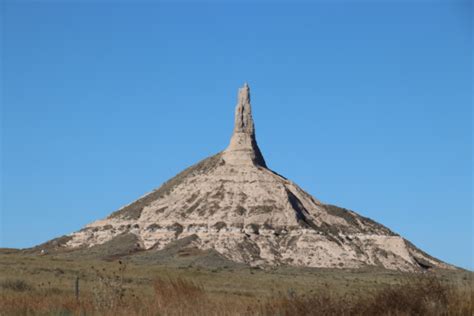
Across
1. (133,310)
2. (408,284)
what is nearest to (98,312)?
(133,310)

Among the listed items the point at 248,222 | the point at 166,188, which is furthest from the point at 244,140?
the point at 248,222

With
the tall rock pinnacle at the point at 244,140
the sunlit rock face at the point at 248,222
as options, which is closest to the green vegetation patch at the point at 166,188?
the sunlit rock face at the point at 248,222

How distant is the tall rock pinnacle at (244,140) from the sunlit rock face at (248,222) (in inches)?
6.8

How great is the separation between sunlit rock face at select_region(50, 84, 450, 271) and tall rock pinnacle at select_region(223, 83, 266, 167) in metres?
0.17

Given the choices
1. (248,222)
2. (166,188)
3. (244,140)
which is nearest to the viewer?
(248,222)

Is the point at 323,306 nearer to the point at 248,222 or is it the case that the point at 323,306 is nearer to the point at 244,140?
the point at 248,222

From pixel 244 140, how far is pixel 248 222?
19.9 m

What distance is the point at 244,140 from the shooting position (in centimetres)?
13975

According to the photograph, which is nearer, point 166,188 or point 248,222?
point 248,222

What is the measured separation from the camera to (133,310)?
1688 cm

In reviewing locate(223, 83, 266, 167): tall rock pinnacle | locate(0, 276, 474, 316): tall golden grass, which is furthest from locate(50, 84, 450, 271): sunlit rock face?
locate(0, 276, 474, 316): tall golden grass

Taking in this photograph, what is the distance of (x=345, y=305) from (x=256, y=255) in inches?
3928

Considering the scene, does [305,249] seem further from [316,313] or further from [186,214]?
[316,313]

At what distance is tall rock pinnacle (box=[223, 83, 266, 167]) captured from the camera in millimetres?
137500
